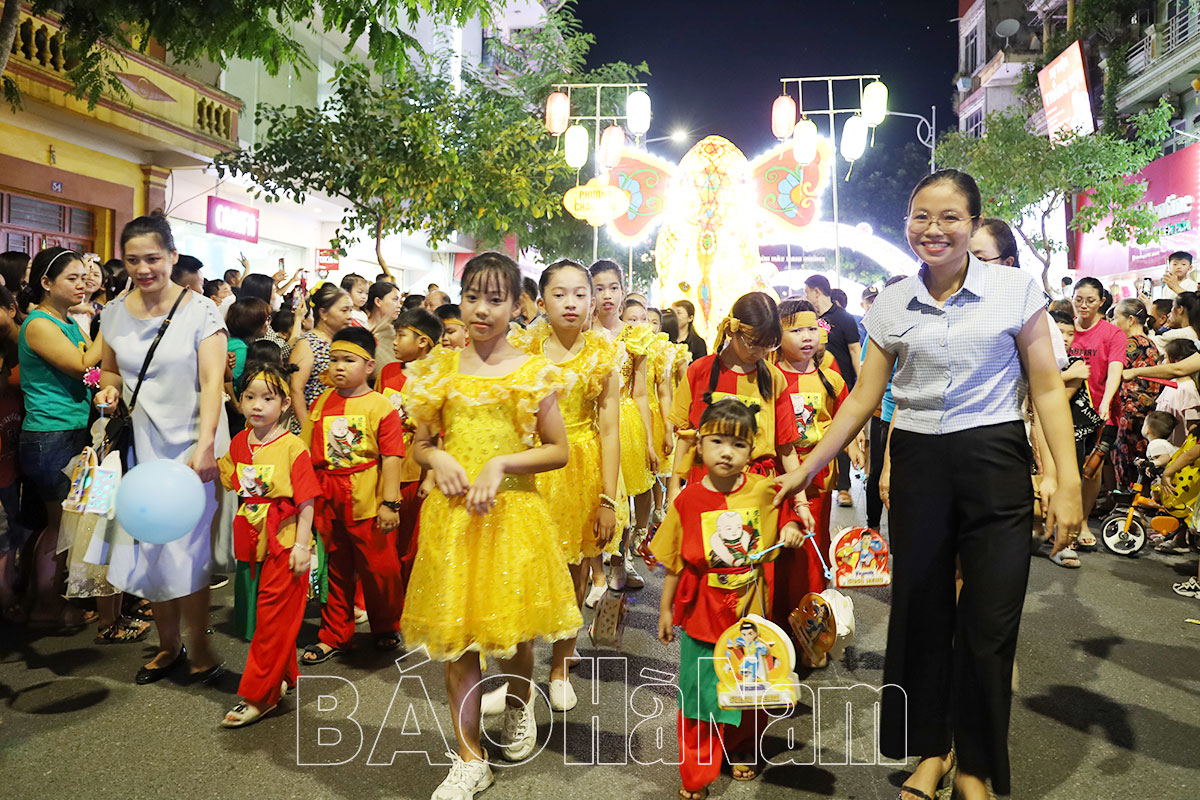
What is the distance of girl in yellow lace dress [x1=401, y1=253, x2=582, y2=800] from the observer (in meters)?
3.13

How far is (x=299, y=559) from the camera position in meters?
3.89

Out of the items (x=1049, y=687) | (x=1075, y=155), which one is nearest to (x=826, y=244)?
(x=1075, y=155)

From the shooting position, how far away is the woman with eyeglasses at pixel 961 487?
9.80ft

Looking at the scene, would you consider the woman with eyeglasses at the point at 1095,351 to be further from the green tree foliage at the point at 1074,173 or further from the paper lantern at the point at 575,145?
the green tree foliage at the point at 1074,173

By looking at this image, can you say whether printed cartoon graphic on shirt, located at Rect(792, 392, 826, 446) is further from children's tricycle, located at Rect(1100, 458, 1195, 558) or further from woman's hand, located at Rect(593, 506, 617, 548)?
children's tricycle, located at Rect(1100, 458, 1195, 558)

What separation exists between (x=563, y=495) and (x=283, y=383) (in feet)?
4.50

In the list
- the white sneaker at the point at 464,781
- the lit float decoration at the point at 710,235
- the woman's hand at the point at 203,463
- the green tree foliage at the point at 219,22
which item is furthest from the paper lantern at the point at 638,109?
the white sneaker at the point at 464,781

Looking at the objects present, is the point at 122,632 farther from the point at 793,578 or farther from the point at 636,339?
the point at 793,578

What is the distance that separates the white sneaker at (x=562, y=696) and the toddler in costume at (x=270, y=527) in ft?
3.81

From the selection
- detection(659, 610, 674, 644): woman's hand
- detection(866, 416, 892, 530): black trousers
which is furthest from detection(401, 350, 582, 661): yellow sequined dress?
detection(866, 416, 892, 530): black trousers

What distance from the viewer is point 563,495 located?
4.26m

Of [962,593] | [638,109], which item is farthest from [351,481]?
[638,109]

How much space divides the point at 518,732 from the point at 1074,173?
76.3ft

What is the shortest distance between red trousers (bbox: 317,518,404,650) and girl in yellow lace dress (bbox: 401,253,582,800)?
1615 mm
